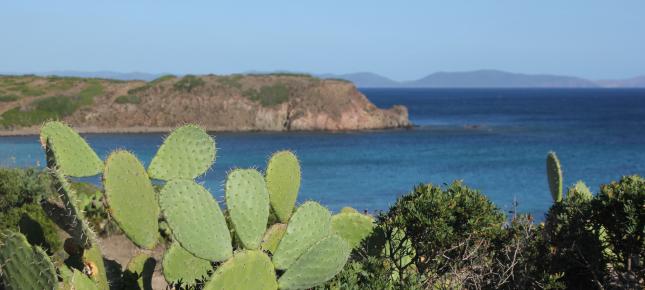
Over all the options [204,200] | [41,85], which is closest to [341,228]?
[204,200]

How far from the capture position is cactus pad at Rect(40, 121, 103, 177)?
16.5 ft

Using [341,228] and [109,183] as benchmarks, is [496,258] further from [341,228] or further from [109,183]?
[109,183]

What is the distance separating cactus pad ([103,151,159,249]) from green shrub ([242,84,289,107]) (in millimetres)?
78354

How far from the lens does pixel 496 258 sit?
7395mm

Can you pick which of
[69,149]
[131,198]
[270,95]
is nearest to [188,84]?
[270,95]

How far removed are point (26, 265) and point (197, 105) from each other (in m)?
82.7

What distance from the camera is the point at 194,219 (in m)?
4.73

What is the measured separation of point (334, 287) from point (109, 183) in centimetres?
190

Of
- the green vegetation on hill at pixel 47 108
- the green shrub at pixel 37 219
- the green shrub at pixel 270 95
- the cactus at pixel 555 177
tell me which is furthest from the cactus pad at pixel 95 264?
the green shrub at pixel 270 95

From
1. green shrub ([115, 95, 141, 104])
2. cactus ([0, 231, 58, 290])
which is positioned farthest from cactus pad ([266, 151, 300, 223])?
green shrub ([115, 95, 141, 104])

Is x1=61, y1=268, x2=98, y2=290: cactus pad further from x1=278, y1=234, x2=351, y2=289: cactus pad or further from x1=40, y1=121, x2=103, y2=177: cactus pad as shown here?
→ x1=278, y1=234, x2=351, y2=289: cactus pad

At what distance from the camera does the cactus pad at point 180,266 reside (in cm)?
559

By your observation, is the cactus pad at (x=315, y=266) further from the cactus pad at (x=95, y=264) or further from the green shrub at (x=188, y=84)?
the green shrub at (x=188, y=84)

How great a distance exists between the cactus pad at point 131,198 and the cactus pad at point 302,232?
33.3 inches
